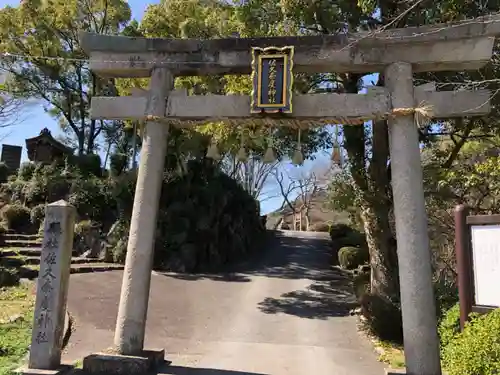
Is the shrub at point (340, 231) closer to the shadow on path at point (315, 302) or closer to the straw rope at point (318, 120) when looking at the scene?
the shadow on path at point (315, 302)

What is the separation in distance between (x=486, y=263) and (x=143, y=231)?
496 cm

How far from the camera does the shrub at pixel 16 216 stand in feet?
76.5

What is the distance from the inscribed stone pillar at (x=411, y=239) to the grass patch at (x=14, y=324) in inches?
234

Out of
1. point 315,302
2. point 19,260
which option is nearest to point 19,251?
point 19,260

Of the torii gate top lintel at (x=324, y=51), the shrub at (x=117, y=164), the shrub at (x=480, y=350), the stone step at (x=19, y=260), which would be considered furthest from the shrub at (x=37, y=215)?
the shrub at (x=480, y=350)

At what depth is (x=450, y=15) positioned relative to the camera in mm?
9516

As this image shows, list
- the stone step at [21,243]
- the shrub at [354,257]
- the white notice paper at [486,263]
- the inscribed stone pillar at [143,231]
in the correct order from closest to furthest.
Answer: the white notice paper at [486,263], the inscribed stone pillar at [143,231], the stone step at [21,243], the shrub at [354,257]

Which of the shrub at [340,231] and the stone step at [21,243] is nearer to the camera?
the stone step at [21,243]

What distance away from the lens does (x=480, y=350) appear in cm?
477

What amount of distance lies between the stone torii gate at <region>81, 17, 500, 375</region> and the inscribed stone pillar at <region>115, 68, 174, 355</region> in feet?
0.05

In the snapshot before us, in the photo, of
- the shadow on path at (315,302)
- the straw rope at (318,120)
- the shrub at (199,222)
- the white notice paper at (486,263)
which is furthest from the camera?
the shrub at (199,222)

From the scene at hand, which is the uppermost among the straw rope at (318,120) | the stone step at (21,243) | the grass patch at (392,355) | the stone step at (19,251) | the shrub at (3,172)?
the shrub at (3,172)

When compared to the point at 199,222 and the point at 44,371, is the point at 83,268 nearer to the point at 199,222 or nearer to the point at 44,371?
the point at 199,222

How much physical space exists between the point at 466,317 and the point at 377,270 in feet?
18.6
